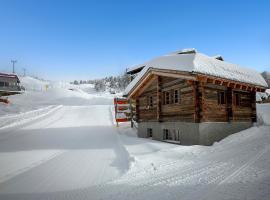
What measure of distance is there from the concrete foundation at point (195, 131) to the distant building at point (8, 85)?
48389 millimetres

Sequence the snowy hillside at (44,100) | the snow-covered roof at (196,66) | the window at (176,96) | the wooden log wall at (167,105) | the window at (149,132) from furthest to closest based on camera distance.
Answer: the snowy hillside at (44,100)
the window at (149,132)
the window at (176,96)
the wooden log wall at (167,105)
the snow-covered roof at (196,66)

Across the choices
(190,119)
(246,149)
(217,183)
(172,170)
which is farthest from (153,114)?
(217,183)

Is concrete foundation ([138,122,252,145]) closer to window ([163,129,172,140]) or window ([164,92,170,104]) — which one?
window ([163,129,172,140])

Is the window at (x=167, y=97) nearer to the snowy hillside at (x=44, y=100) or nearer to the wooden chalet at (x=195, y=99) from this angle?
the wooden chalet at (x=195, y=99)

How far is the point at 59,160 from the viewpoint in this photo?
→ 892 cm

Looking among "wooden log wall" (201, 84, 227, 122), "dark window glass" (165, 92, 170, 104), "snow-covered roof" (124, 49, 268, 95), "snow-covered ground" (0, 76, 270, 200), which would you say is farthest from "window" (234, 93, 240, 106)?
"dark window glass" (165, 92, 170, 104)

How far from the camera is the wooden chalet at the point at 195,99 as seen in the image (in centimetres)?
1190

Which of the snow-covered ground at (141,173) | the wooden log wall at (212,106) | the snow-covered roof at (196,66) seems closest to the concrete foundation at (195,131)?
the wooden log wall at (212,106)

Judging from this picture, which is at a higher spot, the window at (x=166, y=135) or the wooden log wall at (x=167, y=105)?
the wooden log wall at (x=167, y=105)

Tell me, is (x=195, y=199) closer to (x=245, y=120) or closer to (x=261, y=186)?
(x=261, y=186)

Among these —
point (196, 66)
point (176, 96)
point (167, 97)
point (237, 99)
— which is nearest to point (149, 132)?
point (167, 97)

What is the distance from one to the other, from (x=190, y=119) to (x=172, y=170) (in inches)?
239

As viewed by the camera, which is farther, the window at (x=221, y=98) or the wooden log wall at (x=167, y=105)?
the window at (x=221, y=98)

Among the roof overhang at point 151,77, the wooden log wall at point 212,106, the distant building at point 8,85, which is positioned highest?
the distant building at point 8,85
